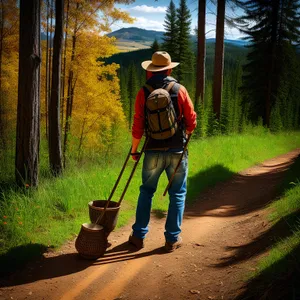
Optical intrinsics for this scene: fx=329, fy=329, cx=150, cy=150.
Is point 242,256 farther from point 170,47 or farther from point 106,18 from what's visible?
point 170,47

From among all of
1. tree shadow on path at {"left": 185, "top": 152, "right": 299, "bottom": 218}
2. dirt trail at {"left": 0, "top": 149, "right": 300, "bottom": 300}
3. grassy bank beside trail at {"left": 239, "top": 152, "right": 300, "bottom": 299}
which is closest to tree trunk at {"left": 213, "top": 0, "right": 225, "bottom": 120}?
tree shadow on path at {"left": 185, "top": 152, "right": 299, "bottom": 218}

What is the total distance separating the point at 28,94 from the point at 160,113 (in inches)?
110

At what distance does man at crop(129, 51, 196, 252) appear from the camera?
13.8ft

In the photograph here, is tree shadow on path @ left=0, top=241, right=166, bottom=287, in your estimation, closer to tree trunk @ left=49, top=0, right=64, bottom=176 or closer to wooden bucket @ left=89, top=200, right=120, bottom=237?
wooden bucket @ left=89, top=200, right=120, bottom=237

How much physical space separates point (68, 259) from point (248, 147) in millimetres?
10369

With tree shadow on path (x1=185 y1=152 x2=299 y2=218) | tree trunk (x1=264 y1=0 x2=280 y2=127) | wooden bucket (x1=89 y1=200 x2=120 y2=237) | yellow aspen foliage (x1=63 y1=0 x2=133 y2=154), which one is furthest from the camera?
tree trunk (x1=264 y1=0 x2=280 y2=127)

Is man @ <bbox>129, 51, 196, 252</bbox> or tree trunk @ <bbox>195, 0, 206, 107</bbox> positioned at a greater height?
tree trunk @ <bbox>195, 0, 206, 107</bbox>

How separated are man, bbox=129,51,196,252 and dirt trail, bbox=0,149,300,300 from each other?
1.21ft

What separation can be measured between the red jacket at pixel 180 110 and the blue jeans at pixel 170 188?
0.35 m

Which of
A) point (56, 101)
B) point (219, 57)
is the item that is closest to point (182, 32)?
point (219, 57)

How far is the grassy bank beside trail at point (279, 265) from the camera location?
2627mm

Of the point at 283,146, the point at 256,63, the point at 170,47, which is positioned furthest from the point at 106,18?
the point at 170,47

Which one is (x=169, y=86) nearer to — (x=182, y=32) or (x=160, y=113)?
(x=160, y=113)

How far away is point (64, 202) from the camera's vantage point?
558 centimetres
